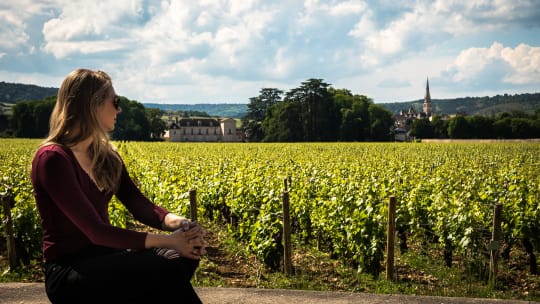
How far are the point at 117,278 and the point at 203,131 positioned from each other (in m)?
133

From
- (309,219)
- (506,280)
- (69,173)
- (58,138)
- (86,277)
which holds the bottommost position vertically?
(506,280)

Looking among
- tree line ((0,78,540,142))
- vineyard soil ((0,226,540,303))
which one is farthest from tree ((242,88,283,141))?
vineyard soil ((0,226,540,303))

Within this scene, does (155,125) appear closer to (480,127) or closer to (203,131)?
(203,131)

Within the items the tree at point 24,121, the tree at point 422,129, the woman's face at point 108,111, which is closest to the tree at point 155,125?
the tree at point 24,121

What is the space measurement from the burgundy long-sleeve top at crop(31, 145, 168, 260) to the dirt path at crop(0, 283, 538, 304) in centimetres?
218

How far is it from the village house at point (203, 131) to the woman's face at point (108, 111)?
128 m

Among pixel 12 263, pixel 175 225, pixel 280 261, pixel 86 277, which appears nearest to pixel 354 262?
pixel 280 261

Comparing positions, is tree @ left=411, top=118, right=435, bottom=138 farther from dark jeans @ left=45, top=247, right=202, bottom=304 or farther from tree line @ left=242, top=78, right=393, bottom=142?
dark jeans @ left=45, top=247, right=202, bottom=304

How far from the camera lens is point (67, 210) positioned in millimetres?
2289

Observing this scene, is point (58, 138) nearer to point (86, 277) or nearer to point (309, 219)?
point (86, 277)

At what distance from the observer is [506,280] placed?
296 inches

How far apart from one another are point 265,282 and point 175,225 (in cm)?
427

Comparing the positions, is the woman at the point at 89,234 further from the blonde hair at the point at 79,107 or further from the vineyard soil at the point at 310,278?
the vineyard soil at the point at 310,278

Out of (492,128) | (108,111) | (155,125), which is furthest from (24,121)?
(108,111)
